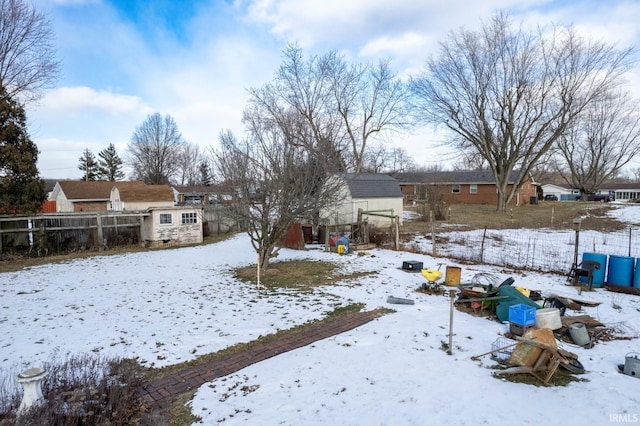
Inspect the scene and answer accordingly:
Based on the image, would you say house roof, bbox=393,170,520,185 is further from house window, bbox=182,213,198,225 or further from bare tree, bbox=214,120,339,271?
bare tree, bbox=214,120,339,271

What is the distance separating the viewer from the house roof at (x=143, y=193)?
2578cm

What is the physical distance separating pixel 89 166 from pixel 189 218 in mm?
40459

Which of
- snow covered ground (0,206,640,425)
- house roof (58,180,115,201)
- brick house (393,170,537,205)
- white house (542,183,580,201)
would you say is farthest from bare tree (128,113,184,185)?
white house (542,183,580,201)

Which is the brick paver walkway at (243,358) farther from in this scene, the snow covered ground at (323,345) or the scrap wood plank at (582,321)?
the scrap wood plank at (582,321)

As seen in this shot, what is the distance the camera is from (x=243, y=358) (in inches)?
185

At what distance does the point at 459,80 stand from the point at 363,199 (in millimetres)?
14538

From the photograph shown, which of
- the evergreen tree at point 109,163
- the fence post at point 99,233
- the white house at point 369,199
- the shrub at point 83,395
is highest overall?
the evergreen tree at point 109,163

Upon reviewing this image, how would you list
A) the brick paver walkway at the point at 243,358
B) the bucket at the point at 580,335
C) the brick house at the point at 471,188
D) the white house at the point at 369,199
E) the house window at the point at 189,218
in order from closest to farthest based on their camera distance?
the brick paver walkway at the point at 243,358 < the bucket at the point at 580,335 < the house window at the point at 189,218 < the white house at the point at 369,199 < the brick house at the point at 471,188

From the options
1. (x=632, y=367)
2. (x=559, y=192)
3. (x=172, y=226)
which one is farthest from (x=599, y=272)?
(x=559, y=192)

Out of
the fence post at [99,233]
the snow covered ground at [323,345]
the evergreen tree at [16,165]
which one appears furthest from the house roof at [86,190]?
the snow covered ground at [323,345]

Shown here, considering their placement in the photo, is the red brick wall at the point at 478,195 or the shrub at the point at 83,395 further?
the red brick wall at the point at 478,195

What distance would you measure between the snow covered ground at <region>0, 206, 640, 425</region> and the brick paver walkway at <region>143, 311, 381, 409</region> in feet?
→ 0.71

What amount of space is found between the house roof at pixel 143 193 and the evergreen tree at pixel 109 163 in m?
24.3

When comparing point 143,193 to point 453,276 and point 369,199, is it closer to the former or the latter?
point 369,199
